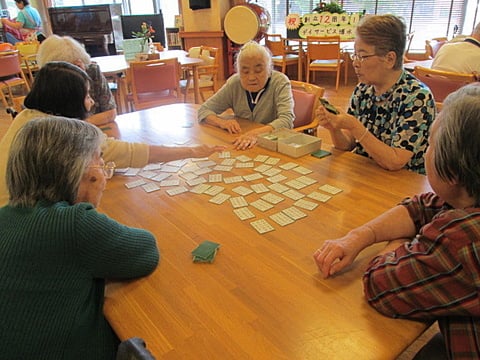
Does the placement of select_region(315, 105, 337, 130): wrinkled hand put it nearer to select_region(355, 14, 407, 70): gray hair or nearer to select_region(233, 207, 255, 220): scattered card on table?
select_region(355, 14, 407, 70): gray hair

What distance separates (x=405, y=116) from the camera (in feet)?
5.67

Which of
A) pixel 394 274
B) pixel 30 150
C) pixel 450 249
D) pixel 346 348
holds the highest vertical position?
pixel 30 150

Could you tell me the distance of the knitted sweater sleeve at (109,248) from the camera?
0.96 meters

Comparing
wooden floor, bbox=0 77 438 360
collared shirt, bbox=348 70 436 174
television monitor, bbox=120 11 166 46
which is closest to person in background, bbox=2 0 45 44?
television monitor, bbox=120 11 166 46

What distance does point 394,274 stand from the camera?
91 cm

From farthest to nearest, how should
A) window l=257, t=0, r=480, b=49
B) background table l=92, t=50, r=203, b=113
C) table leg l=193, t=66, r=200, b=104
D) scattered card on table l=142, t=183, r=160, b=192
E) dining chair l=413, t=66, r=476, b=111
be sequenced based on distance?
window l=257, t=0, r=480, b=49, table leg l=193, t=66, r=200, b=104, background table l=92, t=50, r=203, b=113, dining chair l=413, t=66, r=476, b=111, scattered card on table l=142, t=183, r=160, b=192

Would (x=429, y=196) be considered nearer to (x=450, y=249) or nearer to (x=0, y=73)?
(x=450, y=249)

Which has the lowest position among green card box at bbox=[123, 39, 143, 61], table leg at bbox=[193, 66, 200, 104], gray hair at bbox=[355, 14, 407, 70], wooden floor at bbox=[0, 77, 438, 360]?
wooden floor at bbox=[0, 77, 438, 360]

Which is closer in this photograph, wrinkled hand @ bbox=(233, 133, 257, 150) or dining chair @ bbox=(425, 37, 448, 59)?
wrinkled hand @ bbox=(233, 133, 257, 150)

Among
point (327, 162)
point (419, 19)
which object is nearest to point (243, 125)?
point (327, 162)

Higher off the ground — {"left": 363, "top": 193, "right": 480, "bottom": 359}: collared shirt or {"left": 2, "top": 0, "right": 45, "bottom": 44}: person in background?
{"left": 2, "top": 0, "right": 45, "bottom": 44}: person in background

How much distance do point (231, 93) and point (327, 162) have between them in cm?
116

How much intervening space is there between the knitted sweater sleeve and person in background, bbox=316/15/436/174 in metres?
1.11

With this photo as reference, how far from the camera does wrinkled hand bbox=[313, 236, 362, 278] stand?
1.08m
